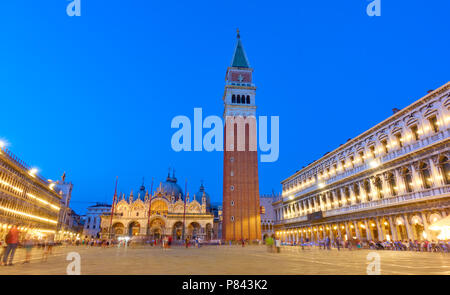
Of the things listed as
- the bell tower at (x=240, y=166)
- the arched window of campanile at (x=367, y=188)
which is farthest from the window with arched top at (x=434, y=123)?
the bell tower at (x=240, y=166)

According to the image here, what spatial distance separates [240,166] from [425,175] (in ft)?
125

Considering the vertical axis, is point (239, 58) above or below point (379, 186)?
above

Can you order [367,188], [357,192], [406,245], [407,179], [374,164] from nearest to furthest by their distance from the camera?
[406,245] < [407,179] < [374,164] < [367,188] < [357,192]

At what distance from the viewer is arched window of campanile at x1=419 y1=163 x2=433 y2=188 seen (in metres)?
24.1

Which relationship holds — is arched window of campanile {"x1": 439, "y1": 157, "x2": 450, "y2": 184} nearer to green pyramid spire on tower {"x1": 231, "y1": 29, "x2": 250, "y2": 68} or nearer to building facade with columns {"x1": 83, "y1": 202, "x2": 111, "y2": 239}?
green pyramid spire on tower {"x1": 231, "y1": 29, "x2": 250, "y2": 68}

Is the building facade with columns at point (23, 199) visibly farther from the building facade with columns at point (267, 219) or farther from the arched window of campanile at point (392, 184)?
the building facade with columns at point (267, 219)

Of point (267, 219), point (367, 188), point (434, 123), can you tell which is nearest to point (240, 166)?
point (367, 188)

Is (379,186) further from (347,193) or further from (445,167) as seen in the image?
(445,167)

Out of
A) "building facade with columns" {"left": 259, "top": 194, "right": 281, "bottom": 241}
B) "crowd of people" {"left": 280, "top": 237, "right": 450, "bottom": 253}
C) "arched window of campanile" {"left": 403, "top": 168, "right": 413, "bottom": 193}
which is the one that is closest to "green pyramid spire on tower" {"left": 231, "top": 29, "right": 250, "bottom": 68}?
"building facade with columns" {"left": 259, "top": 194, "right": 281, "bottom": 241}

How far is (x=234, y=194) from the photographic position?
191 ft

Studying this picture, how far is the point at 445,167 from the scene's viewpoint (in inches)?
891

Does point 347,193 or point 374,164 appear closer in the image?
point 374,164

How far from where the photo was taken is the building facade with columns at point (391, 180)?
23.2 metres
